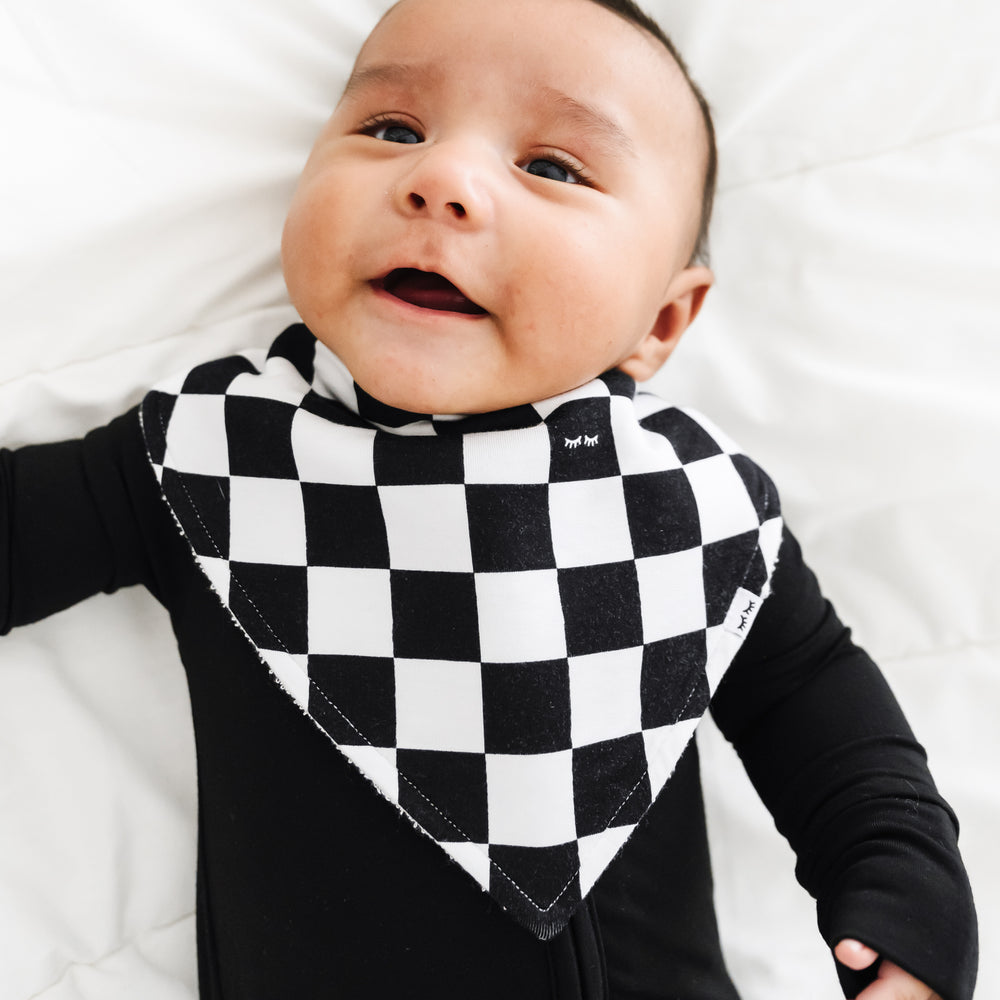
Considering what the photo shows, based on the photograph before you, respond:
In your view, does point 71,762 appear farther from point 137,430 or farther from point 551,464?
point 551,464

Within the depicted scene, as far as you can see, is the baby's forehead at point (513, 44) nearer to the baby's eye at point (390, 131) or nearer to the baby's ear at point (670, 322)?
the baby's eye at point (390, 131)

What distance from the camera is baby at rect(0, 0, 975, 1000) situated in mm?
830

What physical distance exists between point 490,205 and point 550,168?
0.10 metres

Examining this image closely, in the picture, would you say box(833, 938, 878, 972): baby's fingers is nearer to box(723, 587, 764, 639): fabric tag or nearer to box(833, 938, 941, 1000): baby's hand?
box(833, 938, 941, 1000): baby's hand

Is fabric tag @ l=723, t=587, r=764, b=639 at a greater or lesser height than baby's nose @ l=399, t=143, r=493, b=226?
lesser

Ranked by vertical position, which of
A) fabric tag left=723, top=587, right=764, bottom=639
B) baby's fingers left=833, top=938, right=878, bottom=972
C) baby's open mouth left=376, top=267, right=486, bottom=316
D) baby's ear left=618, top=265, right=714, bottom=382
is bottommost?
baby's fingers left=833, top=938, right=878, bottom=972

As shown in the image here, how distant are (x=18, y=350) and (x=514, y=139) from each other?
0.48m

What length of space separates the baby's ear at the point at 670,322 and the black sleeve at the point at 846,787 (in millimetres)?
204

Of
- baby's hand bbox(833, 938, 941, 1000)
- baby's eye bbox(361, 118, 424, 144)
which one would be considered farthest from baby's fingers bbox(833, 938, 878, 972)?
baby's eye bbox(361, 118, 424, 144)

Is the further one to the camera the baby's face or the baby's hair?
the baby's hair

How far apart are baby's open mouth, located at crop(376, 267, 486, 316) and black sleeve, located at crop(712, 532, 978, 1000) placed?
0.38 metres

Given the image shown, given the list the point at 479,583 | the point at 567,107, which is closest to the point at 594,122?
the point at 567,107

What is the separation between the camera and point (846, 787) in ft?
2.94

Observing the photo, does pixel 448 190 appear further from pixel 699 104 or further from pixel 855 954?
pixel 855 954
